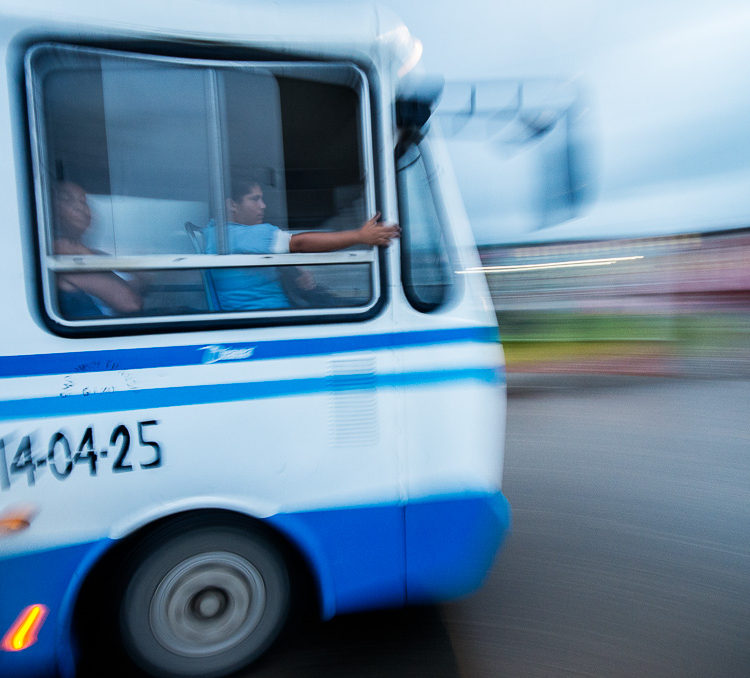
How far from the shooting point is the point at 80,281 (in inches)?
89.6

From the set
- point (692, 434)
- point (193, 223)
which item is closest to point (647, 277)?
point (692, 434)

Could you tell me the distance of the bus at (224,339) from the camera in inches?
87.8

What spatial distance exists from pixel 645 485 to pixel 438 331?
3.32 m

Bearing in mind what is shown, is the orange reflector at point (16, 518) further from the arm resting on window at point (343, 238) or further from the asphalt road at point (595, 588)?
the arm resting on window at point (343, 238)

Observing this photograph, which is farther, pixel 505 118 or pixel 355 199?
pixel 505 118

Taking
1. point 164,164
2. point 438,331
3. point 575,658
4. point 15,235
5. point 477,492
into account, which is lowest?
point 575,658

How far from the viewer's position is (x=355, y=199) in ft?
8.22

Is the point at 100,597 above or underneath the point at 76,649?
above

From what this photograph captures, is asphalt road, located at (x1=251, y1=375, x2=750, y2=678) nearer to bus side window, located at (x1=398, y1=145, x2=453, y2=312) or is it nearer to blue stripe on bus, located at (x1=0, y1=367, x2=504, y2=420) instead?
blue stripe on bus, located at (x1=0, y1=367, x2=504, y2=420)

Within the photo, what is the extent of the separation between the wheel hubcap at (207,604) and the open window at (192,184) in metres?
1.01

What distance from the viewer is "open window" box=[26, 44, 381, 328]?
225 cm

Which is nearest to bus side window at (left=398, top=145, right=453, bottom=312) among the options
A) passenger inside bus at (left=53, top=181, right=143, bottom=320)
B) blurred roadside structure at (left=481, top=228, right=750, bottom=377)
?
passenger inside bus at (left=53, top=181, right=143, bottom=320)

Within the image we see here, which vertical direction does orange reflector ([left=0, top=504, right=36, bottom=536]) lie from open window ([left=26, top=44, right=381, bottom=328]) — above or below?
below

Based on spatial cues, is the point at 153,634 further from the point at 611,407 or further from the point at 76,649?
the point at 611,407
